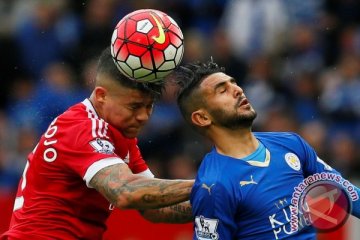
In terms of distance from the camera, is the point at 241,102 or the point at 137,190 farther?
the point at 241,102

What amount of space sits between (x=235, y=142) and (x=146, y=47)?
0.87 m

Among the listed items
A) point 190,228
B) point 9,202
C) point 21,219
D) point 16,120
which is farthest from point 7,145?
point 21,219

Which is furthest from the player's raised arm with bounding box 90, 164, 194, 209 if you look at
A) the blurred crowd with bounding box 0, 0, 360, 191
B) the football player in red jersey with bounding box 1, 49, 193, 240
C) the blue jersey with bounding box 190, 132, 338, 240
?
the blurred crowd with bounding box 0, 0, 360, 191

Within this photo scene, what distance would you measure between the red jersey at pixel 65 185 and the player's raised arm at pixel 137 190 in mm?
189

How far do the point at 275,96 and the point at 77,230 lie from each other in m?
6.01

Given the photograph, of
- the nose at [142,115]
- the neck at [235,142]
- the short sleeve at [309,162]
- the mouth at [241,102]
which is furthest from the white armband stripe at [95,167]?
the short sleeve at [309,162]

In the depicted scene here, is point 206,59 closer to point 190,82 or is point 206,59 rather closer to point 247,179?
point 190,82

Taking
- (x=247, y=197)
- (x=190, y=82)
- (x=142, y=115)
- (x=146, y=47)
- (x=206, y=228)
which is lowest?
(x=206, y=228)

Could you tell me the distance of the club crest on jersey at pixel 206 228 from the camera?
618cm

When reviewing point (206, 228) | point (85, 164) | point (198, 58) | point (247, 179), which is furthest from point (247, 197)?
point (198, 58)

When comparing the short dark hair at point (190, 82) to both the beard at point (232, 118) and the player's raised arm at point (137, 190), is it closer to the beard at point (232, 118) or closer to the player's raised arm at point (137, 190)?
the beard at point (232, 118)

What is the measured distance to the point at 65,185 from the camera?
6.70 meters

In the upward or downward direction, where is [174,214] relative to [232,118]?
downward

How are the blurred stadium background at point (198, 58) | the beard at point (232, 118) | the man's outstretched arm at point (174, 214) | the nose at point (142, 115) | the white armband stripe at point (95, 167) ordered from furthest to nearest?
the blurred stadium background at point (198, 58)
the man's outstretched arm at point (174, 214)
the nose at point (142, 115)
the beard at point (232, 118)
the white armband stripe at point (95, 167)
